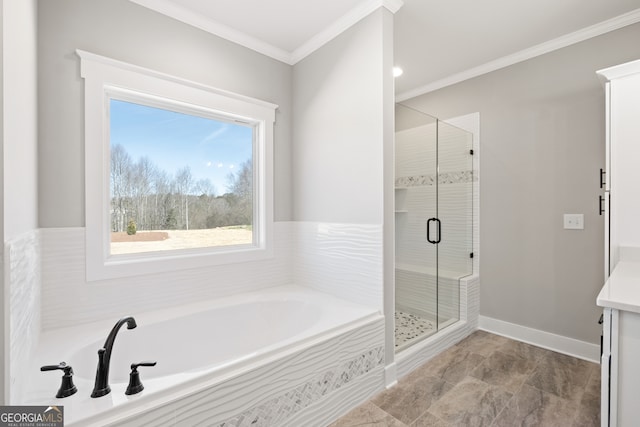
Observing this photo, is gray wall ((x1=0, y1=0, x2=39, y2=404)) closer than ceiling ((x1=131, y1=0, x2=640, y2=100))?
Yes

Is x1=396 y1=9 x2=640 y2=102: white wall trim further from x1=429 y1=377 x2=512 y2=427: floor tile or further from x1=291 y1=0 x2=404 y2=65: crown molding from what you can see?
x1=429 y1=377 x2=512 y2=427: floor tile

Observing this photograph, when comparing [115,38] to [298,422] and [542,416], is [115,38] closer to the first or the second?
[298,422]

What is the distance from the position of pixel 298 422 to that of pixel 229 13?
2.53 metres

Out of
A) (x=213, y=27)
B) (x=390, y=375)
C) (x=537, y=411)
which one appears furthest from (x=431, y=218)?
(x=213, y=27)

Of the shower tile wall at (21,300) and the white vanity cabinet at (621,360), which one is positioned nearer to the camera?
the shower tile wall at (21,300)

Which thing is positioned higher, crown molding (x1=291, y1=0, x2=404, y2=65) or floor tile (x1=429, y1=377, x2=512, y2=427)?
crown molding (x1=291, y1=0, x2=404, y2=65)

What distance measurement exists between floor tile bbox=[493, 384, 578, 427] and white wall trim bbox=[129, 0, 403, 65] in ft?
8.35

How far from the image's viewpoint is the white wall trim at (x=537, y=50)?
2.11 metres

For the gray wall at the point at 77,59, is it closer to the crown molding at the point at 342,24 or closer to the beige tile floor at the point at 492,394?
the crown molding at the point at 342,24

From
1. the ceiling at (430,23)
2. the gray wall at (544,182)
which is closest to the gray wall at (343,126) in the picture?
the ceiling at (430,23)

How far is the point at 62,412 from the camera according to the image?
974 mm

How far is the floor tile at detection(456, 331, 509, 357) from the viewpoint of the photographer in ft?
8.05

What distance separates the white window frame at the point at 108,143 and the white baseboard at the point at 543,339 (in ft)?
7.19

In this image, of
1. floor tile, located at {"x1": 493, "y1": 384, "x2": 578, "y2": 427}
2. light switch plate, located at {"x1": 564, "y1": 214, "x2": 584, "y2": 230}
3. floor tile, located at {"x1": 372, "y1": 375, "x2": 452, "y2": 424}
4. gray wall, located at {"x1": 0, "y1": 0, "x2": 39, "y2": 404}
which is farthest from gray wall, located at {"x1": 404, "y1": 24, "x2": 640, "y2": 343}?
gray wall, located at {"x1": 0, "y1": 0, "x2": 39, "y2": 404}
